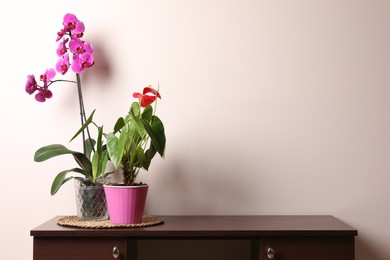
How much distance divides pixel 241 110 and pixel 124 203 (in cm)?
67

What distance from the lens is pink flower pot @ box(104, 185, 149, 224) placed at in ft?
6.22

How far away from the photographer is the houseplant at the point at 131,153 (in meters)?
1.87

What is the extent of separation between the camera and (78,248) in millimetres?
1836

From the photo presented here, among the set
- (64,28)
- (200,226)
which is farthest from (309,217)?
(64,28)

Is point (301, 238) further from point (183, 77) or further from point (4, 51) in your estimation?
point (4, 51)

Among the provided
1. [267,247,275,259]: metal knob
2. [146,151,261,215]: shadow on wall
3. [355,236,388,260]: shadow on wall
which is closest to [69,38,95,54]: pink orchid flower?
[146,151,261,215]: shadow on wall

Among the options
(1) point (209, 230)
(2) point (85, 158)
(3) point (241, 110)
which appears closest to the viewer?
(1) point (209, 230)

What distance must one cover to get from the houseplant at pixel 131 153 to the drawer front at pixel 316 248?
47cm

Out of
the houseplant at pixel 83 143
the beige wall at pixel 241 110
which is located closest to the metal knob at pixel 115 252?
the houseplant at pixel 83 143

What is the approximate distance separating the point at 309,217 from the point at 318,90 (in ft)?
1.74

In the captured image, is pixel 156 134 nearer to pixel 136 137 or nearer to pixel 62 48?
pixel 136 137

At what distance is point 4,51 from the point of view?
7.61 ft

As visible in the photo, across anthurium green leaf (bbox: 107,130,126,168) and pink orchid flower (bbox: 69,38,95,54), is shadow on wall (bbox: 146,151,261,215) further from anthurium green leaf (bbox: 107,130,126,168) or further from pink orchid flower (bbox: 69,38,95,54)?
pink orchid flower (bbox: 69,38,95,54)

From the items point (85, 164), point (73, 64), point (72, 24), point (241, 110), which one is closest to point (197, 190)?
point (241, 110)
